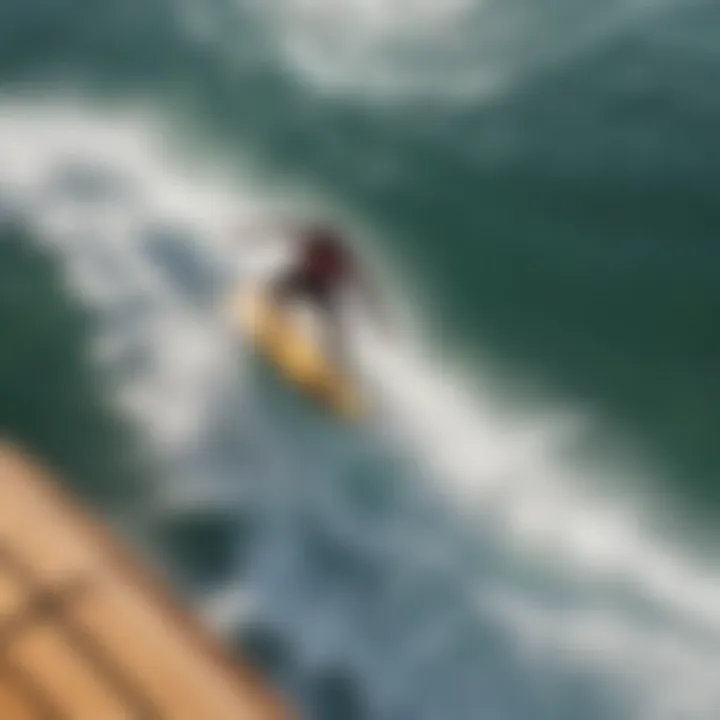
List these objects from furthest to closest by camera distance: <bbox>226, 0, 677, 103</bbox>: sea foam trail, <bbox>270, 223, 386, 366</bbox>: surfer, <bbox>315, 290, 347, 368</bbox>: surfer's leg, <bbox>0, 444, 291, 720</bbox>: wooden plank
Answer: <bbox>226, 0, 677, 103</bbox>: sea foam trail < <bbox>315, 290, 347, 368</bbox>: surfer's leg < <bbox>270, 223, 386, 366</bbox>: surfer < <bbox>0, 444, 291, 720</bbox>: wooden plank

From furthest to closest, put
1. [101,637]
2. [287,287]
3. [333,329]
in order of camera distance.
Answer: [333,329]
[287,287]
[101,637]

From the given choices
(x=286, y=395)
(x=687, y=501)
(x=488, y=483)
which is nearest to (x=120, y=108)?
(x=286, y=395)

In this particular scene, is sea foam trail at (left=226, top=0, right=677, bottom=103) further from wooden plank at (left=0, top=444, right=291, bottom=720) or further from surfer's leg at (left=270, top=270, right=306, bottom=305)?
wooden plank at (left=0, top=444, right=291, bottom=720)

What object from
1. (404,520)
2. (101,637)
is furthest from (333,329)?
(101,637)

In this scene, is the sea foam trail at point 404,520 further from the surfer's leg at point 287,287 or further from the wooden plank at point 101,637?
the wooden plank at point 101,637

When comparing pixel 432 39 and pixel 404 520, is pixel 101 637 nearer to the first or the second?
pixel 404 520

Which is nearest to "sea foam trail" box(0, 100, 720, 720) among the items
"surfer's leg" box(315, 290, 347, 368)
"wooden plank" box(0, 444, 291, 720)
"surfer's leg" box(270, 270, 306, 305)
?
"surfer's leg" box(315, 290, 347, 368)

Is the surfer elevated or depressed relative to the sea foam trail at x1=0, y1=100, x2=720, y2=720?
elevated

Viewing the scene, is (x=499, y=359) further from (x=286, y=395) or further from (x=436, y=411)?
(x=286, y=395)
